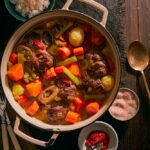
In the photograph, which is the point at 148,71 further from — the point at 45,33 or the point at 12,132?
the point at 12,132

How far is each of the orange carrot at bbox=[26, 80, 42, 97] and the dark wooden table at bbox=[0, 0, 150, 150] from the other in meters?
0.23

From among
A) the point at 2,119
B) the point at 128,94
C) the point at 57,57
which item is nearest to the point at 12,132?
the point at 2,119

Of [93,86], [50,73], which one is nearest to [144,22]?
[93,86]

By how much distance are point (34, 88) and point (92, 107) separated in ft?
1.00

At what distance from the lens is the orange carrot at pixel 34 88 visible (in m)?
2.51

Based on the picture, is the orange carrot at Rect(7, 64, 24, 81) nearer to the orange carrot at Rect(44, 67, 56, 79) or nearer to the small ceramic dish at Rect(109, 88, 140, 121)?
the orange carrot at Rect(44, 67, 56, 79)

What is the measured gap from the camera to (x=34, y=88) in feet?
8.23

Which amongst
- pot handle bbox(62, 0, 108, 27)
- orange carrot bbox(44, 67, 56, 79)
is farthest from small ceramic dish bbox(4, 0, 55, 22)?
orange carrot bbox(44, 67, 56, 79)

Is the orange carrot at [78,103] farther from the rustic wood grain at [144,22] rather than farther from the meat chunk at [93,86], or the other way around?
the rustic wood grain at [144,22]

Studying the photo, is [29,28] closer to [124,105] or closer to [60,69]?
[60,69]

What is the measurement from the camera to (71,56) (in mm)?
2531

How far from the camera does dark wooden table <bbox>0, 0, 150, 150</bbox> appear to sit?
8.81ft

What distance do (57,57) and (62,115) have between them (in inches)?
11.6

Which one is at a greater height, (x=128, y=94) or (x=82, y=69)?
(x=82, y=69)
